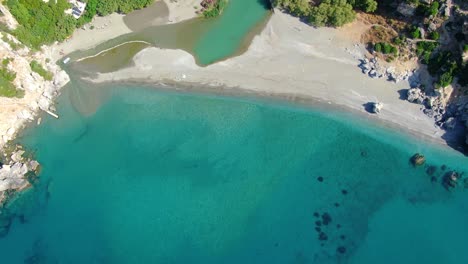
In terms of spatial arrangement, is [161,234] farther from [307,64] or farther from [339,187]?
[307,64]

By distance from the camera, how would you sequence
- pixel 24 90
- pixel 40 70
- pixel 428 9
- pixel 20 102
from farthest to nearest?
pixel 40 70, pixel 24 90, pixel 20 102, pixel 428 9

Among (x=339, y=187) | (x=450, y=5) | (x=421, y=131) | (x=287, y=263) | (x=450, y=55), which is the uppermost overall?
(x=450, y=5)

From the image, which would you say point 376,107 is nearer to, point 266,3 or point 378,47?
point 378,47

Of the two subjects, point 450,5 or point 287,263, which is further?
point 450,5

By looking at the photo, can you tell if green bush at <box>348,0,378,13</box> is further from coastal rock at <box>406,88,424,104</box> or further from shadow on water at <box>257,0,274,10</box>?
coastal rock at <box>406,88,424,104</box>

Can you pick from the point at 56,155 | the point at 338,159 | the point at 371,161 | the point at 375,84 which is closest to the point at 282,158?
the point at 338,159

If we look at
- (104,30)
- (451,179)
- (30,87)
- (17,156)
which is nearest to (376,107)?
(451,179)
